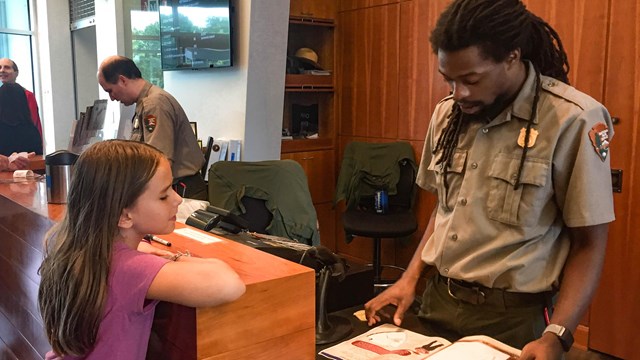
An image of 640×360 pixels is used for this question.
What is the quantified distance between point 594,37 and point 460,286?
2.11m

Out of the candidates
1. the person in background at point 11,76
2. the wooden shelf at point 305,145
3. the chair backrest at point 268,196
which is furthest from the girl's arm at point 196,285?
the person in background at point 11,76

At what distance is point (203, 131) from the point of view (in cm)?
406

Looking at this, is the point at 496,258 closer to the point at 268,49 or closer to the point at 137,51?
the point at 268,49

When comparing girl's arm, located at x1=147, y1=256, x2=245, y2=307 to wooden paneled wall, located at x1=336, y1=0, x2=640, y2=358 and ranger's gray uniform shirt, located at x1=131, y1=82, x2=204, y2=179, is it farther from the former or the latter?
wooden paneled wall, located at x1=336, y1=0, x2=640, y2=358

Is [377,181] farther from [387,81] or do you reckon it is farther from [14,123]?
[14,123]

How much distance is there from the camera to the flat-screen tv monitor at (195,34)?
143 inches

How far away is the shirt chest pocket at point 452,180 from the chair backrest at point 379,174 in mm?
2391

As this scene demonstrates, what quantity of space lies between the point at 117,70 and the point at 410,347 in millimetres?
2599

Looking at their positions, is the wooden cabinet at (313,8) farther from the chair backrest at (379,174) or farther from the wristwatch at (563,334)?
the wristwatch at (563,334)

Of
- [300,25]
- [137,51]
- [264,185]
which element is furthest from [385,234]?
[137,51]

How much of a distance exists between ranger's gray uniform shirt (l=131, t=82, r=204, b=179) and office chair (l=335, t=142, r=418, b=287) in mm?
1106

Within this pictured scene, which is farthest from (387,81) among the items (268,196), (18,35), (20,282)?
(18,35)

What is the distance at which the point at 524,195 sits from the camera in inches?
51.2

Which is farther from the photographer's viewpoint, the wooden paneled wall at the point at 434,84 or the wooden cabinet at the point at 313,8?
the wooden cabinet at the point at 313,8
